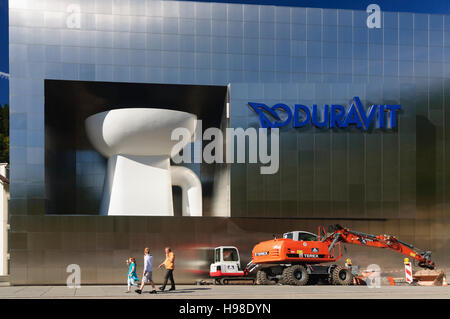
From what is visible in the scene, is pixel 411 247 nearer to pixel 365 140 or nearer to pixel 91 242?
pixel 365 140

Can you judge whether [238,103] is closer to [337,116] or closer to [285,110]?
[285,110]

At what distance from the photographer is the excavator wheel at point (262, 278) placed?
25.9 meters

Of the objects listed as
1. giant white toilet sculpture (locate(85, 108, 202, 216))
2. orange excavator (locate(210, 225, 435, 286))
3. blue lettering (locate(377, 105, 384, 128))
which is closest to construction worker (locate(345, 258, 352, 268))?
orange excavator (locate(210, 225, 435, 286))

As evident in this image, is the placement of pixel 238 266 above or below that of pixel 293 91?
below

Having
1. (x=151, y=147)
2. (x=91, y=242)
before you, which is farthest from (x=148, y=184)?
(x=91, y=242)

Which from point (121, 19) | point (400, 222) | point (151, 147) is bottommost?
point (400, 222)

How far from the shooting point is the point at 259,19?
29.4 metres

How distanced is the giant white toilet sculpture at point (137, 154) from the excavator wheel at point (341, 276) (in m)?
8.25

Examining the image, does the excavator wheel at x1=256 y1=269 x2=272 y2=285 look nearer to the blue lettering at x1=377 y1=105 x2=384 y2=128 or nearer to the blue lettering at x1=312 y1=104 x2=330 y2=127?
the blue lettering at x1=312 y1=104 x2=330 y2=127

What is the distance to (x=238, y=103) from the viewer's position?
2872 centimetres

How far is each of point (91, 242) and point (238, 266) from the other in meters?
7.06

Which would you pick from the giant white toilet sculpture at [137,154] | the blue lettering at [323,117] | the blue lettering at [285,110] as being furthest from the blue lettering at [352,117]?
the giant white toilet sculpture at [137,154]

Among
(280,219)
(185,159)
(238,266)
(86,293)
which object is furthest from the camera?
(185,159)

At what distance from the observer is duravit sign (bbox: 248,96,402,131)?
2880 cm
